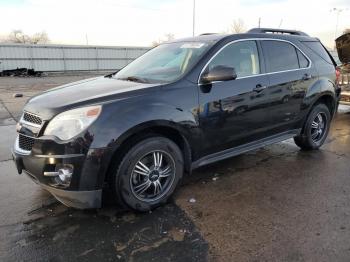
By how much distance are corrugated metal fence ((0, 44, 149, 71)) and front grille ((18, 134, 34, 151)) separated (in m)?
28.5

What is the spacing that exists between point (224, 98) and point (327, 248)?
1.86 meters

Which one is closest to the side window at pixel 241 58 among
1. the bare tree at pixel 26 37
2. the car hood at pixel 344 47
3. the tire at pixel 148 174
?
the tire at pixel 148 174

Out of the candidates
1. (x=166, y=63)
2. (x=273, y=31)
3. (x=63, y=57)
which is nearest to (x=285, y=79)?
(x=273, y=31)

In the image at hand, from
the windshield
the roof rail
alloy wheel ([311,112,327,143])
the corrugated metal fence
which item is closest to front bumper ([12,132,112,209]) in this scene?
the windshield

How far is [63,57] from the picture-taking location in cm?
3125

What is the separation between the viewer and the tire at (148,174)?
10.7 feet

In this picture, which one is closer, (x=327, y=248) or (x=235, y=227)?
(x=327, y=248)

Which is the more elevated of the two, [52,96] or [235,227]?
[52,96]

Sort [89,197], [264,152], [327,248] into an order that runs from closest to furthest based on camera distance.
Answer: [327,248] < [89,197] < [264,152]

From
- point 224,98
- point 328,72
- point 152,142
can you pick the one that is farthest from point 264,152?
point 152,142

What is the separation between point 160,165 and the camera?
360 cm

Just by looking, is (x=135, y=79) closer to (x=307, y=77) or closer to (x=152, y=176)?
(x=152, y=176)

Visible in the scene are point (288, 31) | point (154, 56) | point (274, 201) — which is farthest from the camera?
point (288, 31)

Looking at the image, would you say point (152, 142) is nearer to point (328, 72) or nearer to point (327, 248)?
point (327, 248)
